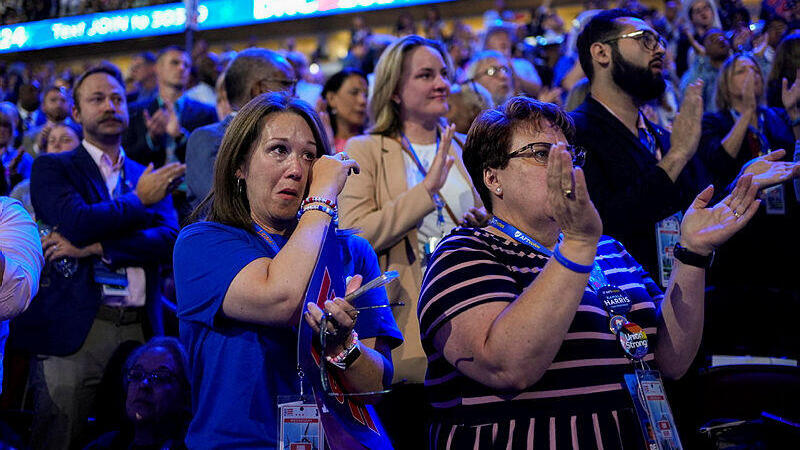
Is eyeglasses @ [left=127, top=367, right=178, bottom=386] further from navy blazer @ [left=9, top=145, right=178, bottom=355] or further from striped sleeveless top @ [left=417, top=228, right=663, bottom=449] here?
striped sleeveless top @ [left=417, top=228, right=663, bottom=449]

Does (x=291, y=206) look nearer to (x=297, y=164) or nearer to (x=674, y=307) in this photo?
(x=297, y=164)

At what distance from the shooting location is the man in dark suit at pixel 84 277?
3467 millimetres

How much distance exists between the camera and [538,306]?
5.77ft

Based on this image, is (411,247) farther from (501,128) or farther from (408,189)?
(501,128)

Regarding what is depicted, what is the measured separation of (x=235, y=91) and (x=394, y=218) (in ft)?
4.03

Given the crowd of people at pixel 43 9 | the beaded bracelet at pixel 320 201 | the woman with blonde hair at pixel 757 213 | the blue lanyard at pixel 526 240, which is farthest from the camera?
the crowd of people at pixel 43 9

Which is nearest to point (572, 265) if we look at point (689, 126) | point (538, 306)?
point (538, 306)

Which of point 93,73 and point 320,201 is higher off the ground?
point 93,73

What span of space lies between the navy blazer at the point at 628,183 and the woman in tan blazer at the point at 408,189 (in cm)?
49

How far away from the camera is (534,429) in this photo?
6.23 feet

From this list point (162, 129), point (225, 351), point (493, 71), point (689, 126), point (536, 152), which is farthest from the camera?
point (162, 129)

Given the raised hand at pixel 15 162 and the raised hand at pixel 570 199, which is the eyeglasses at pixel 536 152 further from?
the raised hand at pixel 15 162

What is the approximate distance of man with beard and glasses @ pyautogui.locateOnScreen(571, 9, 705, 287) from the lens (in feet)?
9.19

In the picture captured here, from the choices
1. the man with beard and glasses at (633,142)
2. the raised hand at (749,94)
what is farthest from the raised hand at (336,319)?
the raised hand at (749,94)
